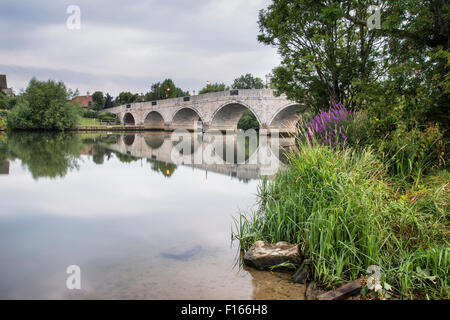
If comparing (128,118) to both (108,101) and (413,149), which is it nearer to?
(108,101)

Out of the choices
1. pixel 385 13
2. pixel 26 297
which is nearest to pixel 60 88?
pixel 385 13

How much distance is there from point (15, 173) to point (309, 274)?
9654 millimetres

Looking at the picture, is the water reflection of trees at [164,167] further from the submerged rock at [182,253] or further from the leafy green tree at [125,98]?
the leafy green tree at [125,98]

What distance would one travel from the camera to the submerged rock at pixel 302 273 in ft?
11.1

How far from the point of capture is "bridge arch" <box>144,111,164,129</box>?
5300 cm

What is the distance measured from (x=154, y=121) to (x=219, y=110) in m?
22.3

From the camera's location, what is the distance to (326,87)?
466 inches

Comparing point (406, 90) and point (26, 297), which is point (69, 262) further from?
point (406, 90)

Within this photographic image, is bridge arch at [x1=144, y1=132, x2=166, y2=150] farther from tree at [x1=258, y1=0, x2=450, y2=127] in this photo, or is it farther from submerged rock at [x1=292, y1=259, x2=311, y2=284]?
submerged rock at [x1=292, y1=259, x2=311, y2=284]

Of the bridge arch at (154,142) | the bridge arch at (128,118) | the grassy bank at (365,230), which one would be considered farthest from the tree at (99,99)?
the grassy bank at (365,230)

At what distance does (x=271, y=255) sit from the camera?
3.66 m

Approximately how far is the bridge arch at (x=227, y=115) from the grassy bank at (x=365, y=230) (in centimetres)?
2822

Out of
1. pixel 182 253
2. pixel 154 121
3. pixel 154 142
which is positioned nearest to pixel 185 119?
pixel 154 121

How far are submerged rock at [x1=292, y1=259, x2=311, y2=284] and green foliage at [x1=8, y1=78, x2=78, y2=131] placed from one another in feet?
116
